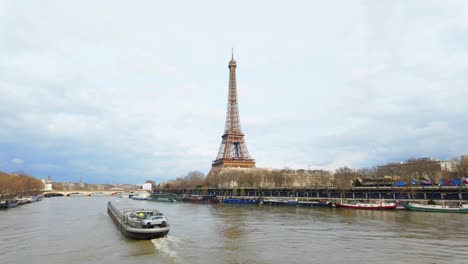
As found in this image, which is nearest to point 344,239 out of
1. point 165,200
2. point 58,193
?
point 165,200

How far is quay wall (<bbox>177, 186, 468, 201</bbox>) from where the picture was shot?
6306 cm

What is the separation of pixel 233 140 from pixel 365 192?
54.8 meters

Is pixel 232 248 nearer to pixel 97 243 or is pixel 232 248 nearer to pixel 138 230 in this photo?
pixel 138 230

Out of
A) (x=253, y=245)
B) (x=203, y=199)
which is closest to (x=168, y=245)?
(x=253, y=245)

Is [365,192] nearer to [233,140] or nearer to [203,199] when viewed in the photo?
[203,199]

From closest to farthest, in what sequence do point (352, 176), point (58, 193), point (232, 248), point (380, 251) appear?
point (380, 251), point (232, 248), point (352, 176), point (58, 193)

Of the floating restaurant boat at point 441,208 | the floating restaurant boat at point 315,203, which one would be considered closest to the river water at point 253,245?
the floating restaurant boat at point 441,208

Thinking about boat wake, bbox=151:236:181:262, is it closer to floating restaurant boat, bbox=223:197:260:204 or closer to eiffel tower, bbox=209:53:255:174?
floating restaurant boat, bbox=223:197:260:204

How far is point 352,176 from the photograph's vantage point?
9312 centimetres

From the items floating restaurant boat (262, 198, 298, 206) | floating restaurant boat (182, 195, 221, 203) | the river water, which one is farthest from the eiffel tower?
the river water

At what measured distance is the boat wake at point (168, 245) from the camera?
24.5 meters

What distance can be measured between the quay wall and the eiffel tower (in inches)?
451

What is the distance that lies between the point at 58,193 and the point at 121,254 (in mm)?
175692

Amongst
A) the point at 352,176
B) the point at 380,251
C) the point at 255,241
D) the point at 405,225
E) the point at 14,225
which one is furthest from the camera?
the point at 352,176
